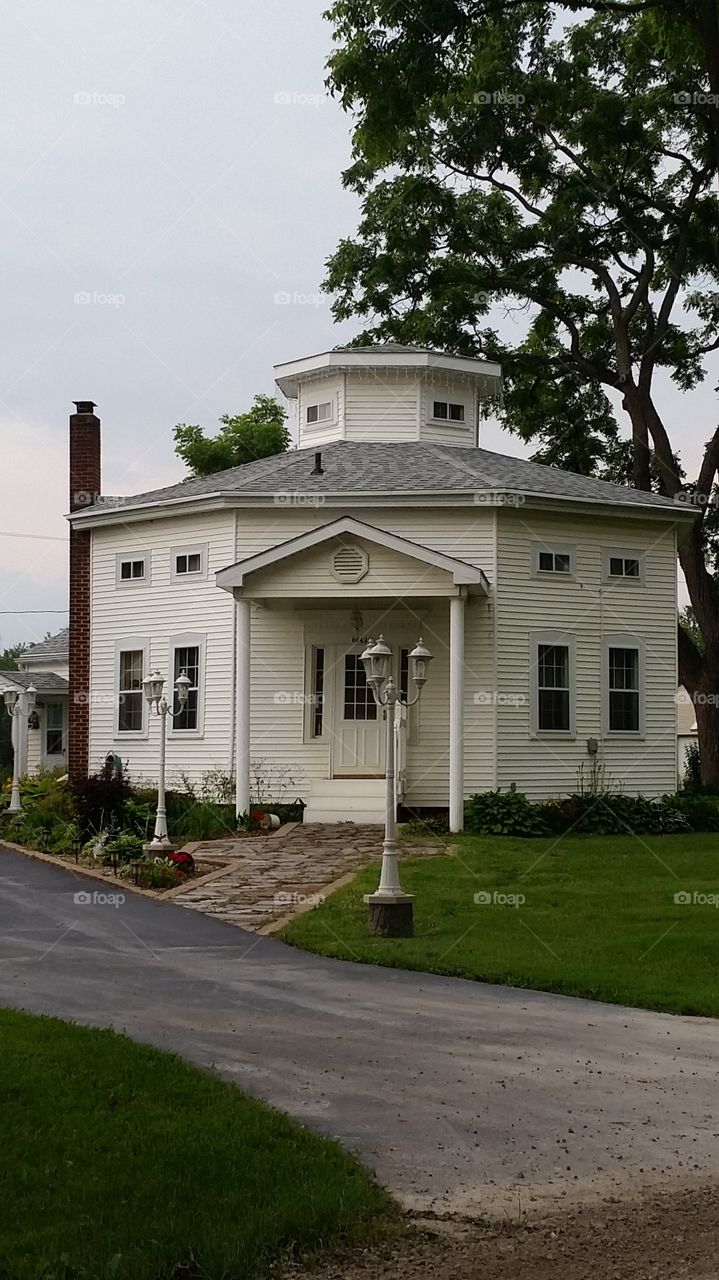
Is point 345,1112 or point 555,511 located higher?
point 555,511

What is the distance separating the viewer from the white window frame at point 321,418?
27250 mm

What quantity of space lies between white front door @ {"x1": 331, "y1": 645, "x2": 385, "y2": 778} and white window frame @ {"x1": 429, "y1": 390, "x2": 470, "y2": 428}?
22.0ft

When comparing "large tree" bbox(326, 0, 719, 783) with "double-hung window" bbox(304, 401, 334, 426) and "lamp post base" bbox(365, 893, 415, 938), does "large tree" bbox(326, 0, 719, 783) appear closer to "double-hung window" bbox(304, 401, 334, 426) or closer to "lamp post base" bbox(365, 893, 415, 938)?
"double-hung window" bbox(304, 401, 334, 426)

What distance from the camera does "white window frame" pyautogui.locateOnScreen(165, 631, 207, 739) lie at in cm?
2336

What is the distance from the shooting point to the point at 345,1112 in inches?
272

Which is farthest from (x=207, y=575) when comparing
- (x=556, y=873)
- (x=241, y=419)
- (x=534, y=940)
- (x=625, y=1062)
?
(x=241, y=419)

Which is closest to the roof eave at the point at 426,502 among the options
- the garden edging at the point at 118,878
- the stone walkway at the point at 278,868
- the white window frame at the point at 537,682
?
the white window frame at the point at 537,682

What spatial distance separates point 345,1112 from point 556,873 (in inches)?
394

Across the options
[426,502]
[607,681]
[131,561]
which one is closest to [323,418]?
[131,561]

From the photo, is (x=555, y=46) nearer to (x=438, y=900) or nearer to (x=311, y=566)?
(x=311, y=566)

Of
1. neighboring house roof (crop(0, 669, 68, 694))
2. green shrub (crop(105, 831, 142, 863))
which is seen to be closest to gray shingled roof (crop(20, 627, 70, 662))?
neighboring house roof (crop(0, 669, 68, 694))

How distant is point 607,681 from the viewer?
2342 centimetres

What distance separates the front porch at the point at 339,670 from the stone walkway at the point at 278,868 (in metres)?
1.15

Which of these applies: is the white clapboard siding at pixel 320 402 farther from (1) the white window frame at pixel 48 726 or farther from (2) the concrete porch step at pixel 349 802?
(1) the white window frame at pixel 48 726
